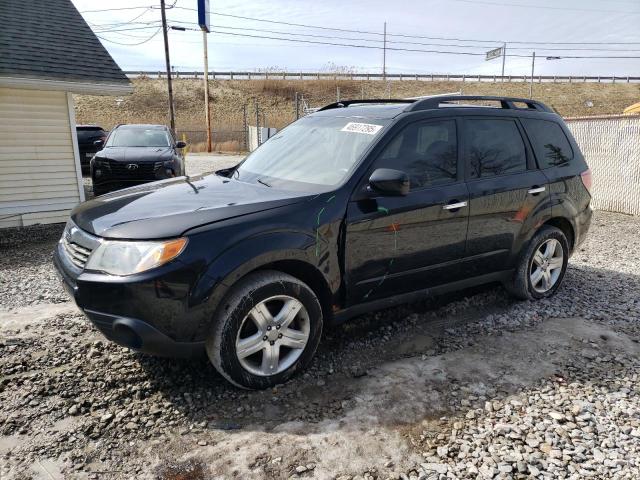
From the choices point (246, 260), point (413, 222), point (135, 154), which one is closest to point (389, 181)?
point (413, 222)

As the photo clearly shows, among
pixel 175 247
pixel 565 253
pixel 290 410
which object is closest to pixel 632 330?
pixel 565 253

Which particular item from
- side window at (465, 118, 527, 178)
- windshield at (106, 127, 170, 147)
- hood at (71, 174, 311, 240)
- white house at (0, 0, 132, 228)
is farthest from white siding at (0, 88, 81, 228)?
side window at (465, 118, 527, 178)

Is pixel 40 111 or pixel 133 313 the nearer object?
pixel 133 313

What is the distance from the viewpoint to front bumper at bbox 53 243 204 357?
269 cm

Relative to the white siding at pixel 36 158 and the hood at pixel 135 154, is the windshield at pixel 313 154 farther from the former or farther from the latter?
the white siding at pixel 36 158

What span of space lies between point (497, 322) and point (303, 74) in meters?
58.7

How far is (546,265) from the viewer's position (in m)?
4.79

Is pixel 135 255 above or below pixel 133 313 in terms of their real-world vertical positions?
above

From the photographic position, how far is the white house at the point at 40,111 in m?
8.39

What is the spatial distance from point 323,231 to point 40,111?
25.7ft

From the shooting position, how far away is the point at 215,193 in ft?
11.2

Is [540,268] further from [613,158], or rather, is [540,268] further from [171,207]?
[613,158]

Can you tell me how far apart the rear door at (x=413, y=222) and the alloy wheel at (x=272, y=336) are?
48 centimetres

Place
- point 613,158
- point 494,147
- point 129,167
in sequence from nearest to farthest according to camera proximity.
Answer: point 494,147 → point 129,167 → point 613,158
